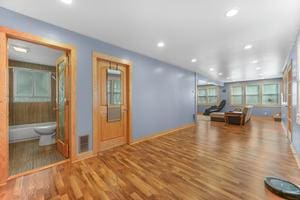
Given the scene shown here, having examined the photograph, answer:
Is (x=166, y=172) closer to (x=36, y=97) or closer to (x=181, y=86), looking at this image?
(x=181, y=86)

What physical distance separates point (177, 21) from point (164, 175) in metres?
2.54

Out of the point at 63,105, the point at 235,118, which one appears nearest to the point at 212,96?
the point at 235,118

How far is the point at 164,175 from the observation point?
217 cm

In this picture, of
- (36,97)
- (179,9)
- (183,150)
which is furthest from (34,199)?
(36,97)

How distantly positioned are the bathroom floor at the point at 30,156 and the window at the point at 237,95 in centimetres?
1121

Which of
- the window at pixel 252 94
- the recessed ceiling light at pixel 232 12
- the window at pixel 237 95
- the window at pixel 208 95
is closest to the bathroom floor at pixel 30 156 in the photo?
the recessed ceiling light at pixel 232 12

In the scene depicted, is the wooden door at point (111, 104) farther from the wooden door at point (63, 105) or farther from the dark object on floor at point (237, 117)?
the dark object on floor at point (237, 117)

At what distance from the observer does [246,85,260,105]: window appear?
9555mm

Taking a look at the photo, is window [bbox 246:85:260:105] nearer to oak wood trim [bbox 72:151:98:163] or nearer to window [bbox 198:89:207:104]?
window [bbox 198:89:207:104]

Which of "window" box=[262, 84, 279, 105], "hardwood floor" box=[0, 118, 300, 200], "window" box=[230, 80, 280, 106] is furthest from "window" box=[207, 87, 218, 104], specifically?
"hardwood floor" box=[0, 118, 300, 200]

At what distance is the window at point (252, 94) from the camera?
955cm

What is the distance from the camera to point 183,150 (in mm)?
3242

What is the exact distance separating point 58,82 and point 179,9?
3052 millimetres

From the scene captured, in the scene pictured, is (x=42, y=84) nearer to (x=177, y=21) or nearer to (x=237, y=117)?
(x=177, y=21)
